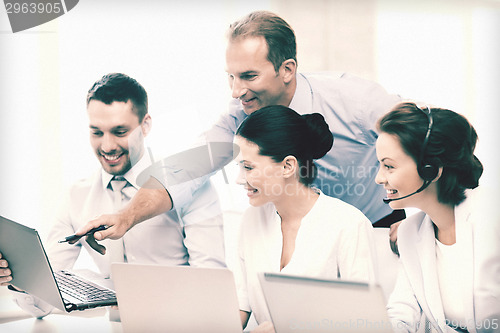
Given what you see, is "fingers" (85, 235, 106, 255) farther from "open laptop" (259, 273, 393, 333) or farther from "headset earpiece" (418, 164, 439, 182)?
"headset earpiece" (418, 164, 439, 182)

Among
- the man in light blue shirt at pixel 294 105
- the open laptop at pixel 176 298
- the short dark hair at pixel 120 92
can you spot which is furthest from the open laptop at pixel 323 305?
the short dark hair at pixel 120 92

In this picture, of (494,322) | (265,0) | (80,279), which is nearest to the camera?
(494,322)

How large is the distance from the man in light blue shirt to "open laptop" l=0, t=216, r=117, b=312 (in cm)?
29

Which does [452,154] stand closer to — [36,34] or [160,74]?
[160,74]

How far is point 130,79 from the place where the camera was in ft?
7.64

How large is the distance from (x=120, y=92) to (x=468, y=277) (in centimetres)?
152

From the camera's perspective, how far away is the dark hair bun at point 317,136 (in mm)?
1953

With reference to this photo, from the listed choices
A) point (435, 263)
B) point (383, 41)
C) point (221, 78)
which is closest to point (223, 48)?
point (221, 78)

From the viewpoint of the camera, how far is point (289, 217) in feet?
6.40

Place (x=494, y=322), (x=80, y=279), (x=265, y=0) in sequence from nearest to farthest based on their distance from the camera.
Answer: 1. (x=494, y=322)
2. (x=80, y=279)
3. (x=265, y=0)

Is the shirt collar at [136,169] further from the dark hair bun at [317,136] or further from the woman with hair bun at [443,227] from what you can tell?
the woman with hair bun at [443,227]

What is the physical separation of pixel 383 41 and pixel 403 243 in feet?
2.95

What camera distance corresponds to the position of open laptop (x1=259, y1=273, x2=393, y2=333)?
3.95ft

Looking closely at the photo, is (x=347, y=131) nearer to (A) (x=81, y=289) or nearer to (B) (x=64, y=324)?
(A) (x=81, y=289)
